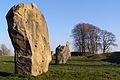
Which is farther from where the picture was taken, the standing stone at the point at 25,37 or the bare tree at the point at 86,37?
the bare tree at the point at 86,37

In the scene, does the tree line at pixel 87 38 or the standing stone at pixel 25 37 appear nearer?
the standing stone at pixel 25 37

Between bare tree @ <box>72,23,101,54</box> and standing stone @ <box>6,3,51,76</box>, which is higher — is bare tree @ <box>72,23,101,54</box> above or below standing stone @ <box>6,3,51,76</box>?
above

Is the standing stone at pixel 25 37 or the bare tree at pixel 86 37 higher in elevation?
the bare tree at pixel 86 37

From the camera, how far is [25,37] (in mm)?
13562

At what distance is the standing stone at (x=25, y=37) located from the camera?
13461 millimetres

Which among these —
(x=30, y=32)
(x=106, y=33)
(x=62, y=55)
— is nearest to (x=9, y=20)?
(x=30, y=32)

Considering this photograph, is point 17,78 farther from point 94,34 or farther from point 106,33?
point 106,33

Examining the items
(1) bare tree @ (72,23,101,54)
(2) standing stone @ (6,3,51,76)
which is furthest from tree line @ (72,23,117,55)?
(2) standing stone @ (6,3,51,76)

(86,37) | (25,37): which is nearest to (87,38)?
(86,37)

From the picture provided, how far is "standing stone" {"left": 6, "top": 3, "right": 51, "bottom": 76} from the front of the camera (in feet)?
44.2

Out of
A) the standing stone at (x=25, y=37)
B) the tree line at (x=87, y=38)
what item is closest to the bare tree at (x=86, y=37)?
the tree line at (x=87, y=38)

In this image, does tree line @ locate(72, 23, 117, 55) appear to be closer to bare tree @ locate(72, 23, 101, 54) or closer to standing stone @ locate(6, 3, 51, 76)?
bare tree @ locate(72, 23, 101, 54)

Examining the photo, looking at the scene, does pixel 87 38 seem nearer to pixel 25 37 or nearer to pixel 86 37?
pixel 86 37

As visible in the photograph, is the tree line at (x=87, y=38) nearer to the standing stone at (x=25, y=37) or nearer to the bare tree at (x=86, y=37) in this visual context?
the bare tree at (x=86, y=37)
